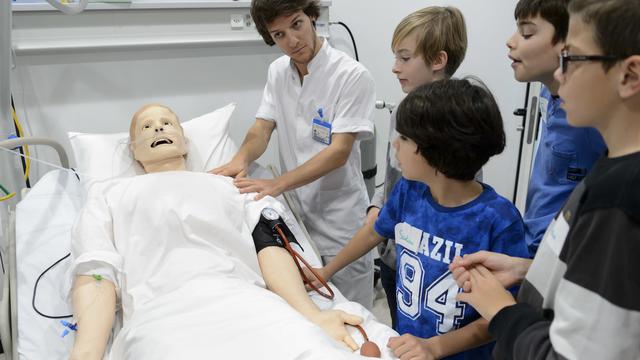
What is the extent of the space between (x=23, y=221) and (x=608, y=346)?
6.01ft

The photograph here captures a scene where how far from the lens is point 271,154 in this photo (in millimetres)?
2879

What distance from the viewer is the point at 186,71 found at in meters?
2.58

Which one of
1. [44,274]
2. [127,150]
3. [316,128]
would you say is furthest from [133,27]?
[44,274]

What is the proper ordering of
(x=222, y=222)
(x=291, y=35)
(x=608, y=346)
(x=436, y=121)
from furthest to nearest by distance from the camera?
(x=291, y=35) < (x=222, y=222) < (x=436, y=121) < (x=608, y=346)

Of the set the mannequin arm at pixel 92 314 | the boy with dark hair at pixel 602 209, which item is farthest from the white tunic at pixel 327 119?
the boy with dark hair at pixel 602 209

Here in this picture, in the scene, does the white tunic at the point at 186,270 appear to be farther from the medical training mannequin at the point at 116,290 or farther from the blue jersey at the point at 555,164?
the blue jersey at the point at 555,164

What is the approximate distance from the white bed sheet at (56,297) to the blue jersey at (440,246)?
129mm

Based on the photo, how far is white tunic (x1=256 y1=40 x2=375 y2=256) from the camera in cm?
187

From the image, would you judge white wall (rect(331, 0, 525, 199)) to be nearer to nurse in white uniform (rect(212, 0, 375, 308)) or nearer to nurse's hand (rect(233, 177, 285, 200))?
nurse in white uniform (rect(212, 0, 375, 308))

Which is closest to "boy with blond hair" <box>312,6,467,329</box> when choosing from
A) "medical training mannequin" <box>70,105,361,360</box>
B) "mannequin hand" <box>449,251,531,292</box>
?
"medical training mannequin" <box>70,105,361,360</box>

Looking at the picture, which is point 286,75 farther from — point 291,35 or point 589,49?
point 589,49

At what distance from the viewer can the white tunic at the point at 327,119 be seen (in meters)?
1.87

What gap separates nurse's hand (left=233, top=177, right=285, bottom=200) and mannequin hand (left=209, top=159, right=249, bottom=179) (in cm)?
11

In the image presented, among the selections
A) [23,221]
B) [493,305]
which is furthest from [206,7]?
[493,305]
